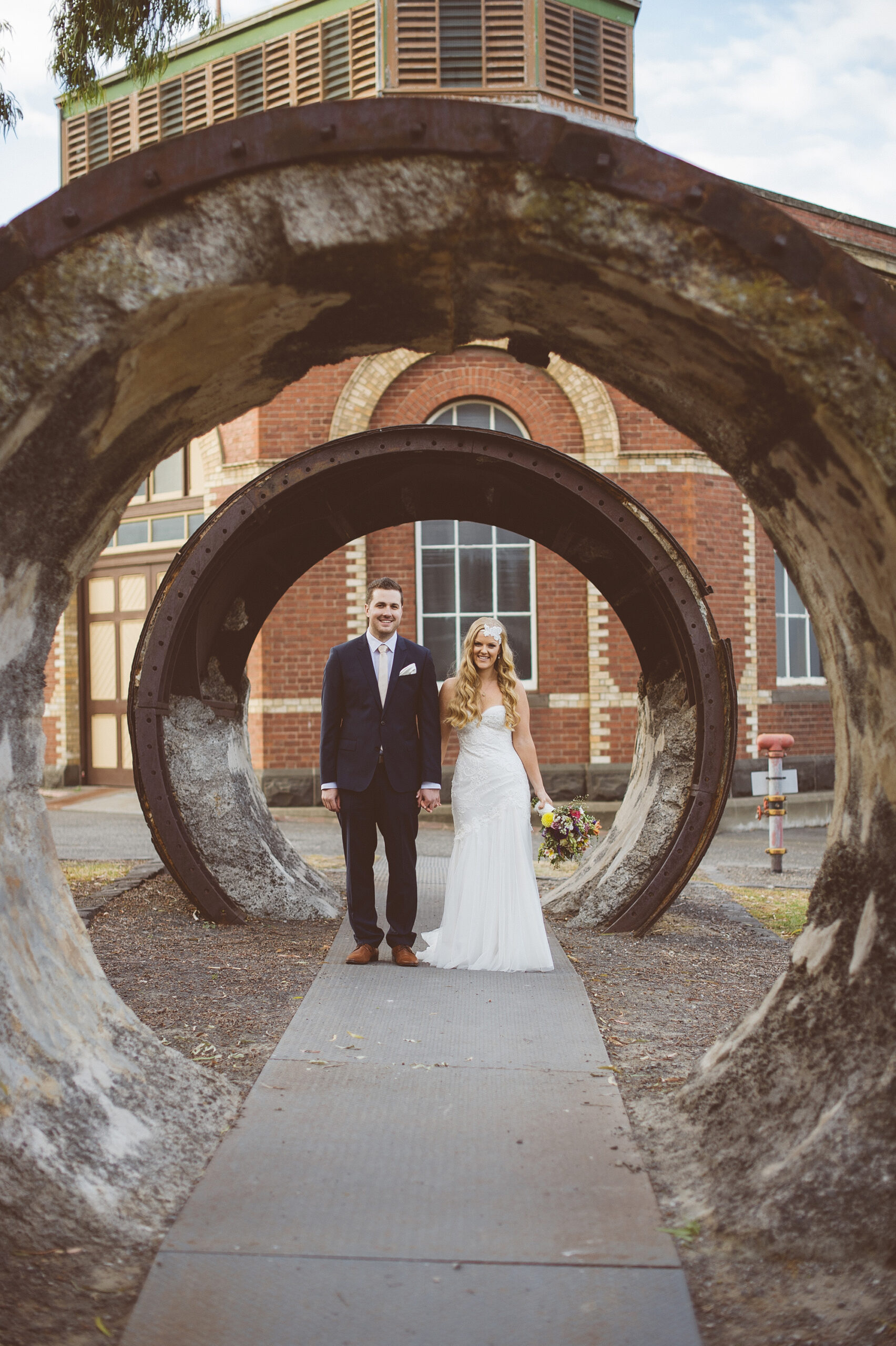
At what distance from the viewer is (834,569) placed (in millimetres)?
3256

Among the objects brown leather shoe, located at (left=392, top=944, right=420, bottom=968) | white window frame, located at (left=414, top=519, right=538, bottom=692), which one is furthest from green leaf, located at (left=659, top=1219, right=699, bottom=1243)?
white window frame, located at (left=414, top=519, right=538, bottom=692)

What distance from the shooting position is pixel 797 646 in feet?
50.5

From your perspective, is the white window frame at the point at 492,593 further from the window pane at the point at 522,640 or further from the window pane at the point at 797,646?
the window pane at the point at 797,646

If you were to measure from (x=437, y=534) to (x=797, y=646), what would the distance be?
17.8 ft

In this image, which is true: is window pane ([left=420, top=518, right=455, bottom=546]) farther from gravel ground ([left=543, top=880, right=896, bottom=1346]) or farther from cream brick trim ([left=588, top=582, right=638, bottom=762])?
gravel ground ([left=543, top=880, right=896, bottom=1346])

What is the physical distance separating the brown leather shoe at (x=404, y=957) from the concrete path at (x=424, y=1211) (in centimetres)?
118

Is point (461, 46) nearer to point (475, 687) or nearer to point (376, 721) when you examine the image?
point (475, 687)

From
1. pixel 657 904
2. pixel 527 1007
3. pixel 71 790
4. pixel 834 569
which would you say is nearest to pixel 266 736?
pixel 71 790

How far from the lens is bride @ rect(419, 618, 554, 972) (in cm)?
602

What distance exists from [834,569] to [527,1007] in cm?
282

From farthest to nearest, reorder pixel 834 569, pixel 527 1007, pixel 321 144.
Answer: pixel 527 1007
pixel 834 569
pixel 321 144

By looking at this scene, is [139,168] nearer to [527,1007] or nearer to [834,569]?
[834,569]

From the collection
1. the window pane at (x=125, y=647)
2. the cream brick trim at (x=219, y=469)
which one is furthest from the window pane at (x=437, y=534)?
the window pane at (x=125, y=647)

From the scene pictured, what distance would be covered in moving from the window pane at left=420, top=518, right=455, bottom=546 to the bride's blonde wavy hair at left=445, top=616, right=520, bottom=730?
7.68 meters
